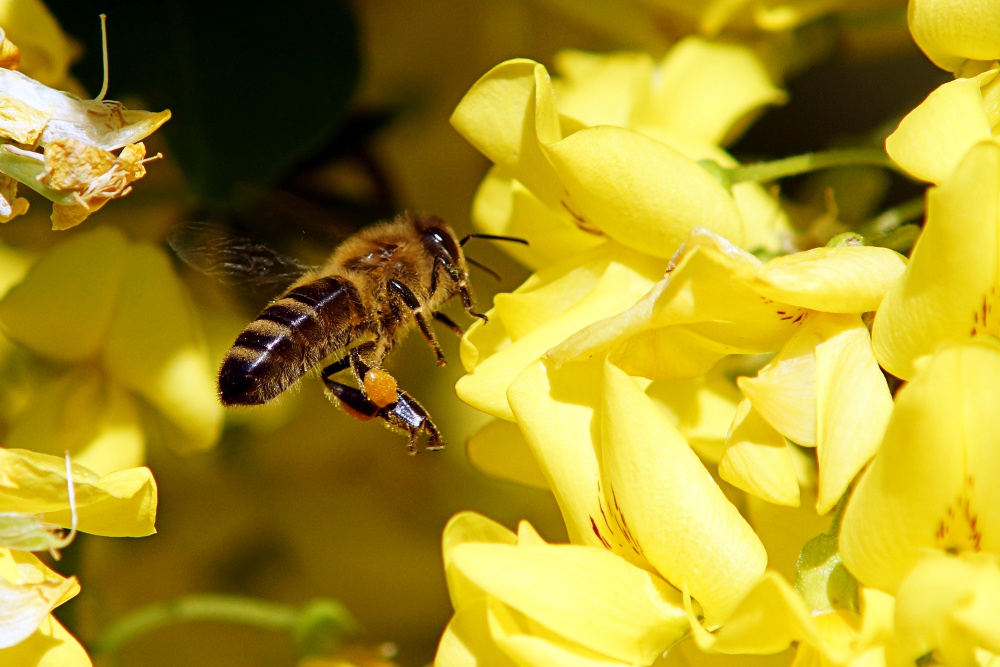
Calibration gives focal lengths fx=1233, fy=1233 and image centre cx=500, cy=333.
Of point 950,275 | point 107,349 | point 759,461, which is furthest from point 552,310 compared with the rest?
point 107,349

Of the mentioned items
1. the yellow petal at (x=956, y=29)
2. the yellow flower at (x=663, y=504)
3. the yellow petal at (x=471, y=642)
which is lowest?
the yellow petal at (x=471, y=642)

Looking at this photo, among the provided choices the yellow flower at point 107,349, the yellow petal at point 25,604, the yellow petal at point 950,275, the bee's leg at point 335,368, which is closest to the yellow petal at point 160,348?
the yellow flower at point 107,349

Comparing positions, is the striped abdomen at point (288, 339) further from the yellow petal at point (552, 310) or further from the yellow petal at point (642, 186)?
the yellow petal at point (642, 186)

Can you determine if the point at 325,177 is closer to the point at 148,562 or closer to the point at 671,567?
the point at 148,562

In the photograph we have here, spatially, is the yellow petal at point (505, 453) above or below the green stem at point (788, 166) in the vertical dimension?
below

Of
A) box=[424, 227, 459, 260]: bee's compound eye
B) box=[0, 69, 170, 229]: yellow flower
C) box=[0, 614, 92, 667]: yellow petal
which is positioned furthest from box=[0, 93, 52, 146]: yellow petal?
box=[424, 227, 459, 260]: bee's compound eye

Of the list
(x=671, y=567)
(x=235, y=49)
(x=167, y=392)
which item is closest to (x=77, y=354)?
(x=167, y=392)
